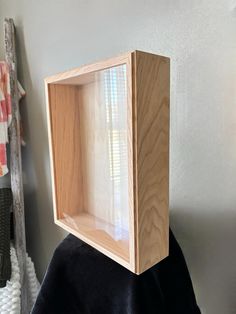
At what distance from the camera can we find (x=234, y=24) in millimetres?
483

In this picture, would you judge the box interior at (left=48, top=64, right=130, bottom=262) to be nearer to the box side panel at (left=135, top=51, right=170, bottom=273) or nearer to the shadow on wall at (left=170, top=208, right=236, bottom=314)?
the box side panel at (left=135, top=51, right=170, bottom=273)

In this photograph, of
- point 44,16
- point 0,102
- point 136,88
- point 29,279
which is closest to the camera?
point 136,88

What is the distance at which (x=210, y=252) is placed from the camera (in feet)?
1.93

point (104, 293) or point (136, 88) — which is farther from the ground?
point (136, 88)

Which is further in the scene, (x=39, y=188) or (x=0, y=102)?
(x=39, y=188)

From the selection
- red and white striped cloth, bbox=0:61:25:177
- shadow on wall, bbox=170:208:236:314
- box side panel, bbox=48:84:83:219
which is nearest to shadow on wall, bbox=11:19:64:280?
red and white striped cloth, bbox=0:61:25:177

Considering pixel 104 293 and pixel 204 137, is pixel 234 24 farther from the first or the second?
pixel 104 293

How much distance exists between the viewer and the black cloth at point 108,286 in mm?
543

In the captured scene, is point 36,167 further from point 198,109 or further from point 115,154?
point 198,109

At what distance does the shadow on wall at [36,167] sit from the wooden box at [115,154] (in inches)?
17.6

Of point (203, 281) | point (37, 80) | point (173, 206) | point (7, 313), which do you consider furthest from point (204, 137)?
point (7, 313)

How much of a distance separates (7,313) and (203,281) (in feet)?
2.75

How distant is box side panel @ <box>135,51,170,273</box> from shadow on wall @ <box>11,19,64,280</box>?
2.20 ft

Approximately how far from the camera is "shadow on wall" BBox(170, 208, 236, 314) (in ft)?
1.81
